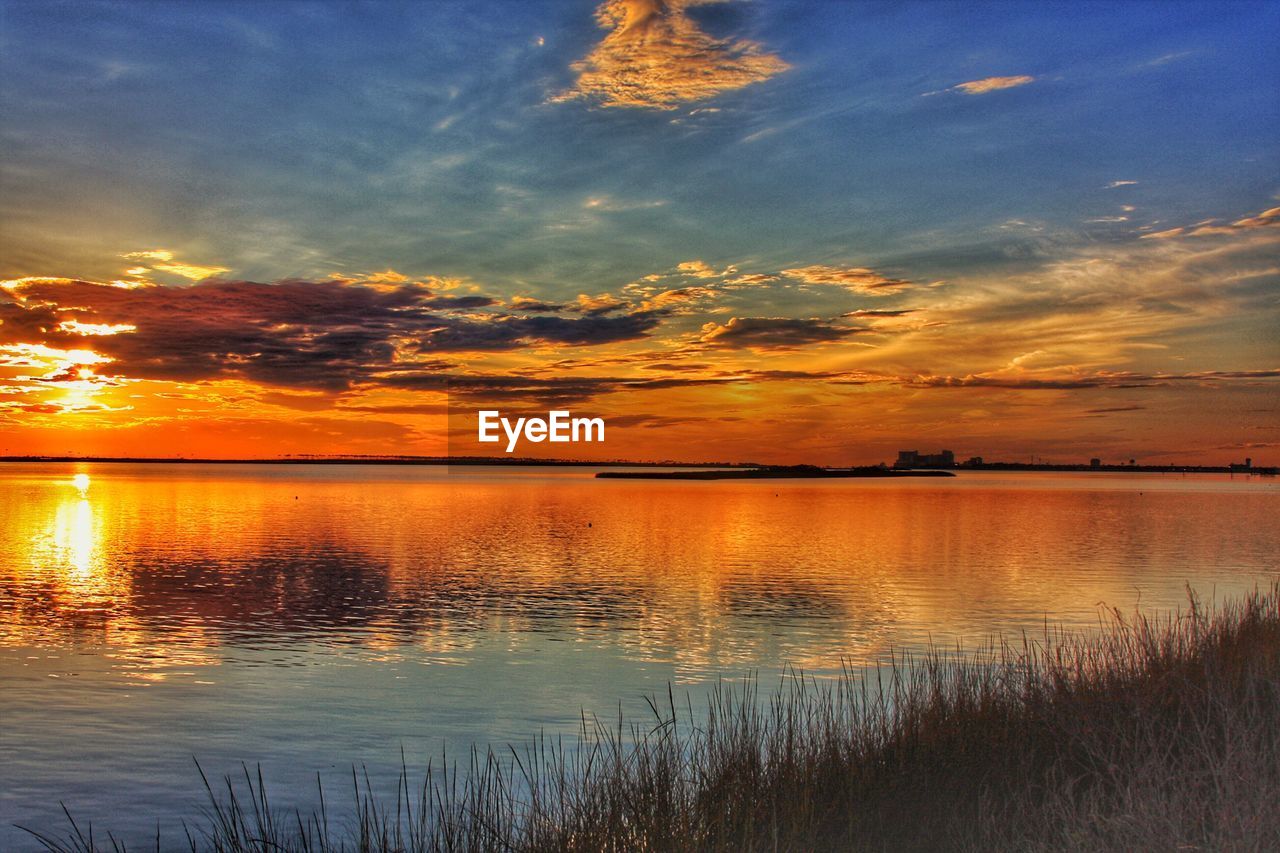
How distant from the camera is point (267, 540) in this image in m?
62.2

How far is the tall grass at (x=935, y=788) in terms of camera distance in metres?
9.91

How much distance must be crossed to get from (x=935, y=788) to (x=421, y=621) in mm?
22939

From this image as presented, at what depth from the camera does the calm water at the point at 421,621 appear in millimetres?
18141

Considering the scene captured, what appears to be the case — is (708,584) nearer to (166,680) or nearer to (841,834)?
(166,680)

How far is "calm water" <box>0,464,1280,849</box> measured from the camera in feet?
59.5

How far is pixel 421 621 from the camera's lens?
32.2 m

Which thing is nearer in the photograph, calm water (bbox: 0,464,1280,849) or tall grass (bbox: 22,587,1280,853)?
tall grass (bbox: 22,587,1280,853)

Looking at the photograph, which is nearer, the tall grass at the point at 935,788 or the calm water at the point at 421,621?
the tall grass at the point at 935,788

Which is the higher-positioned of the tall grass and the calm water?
the tall grass

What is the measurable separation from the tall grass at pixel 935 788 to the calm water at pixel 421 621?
2.94 m

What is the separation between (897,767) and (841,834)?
6.88ft

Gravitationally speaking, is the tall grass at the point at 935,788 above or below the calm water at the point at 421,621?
above

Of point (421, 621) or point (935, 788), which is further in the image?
point (421, 621)

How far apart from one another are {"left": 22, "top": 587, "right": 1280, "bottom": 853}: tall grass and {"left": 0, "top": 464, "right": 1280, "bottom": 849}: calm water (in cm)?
294
